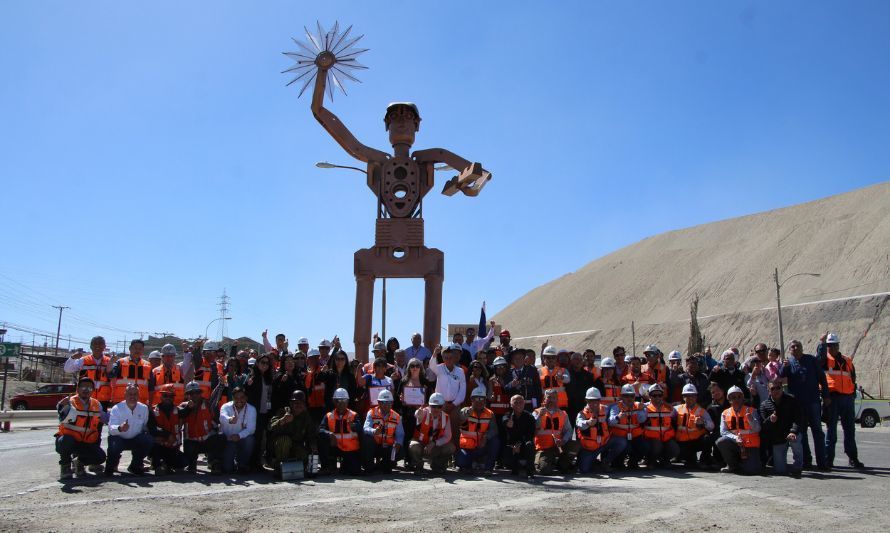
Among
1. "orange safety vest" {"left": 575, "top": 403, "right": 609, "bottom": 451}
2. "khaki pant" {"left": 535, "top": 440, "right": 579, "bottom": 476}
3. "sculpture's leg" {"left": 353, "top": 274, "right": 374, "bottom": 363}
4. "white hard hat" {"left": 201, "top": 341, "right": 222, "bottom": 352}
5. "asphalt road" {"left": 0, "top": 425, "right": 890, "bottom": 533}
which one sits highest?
"sculpture's leg" {"left": 353, "top": 274, "right": 374, "bottom": 363}

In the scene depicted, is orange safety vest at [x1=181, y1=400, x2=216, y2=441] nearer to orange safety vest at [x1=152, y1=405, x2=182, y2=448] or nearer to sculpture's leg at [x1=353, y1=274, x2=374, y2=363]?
orange safety vest at [x1=152, y1=405, x2=182, y2=448]

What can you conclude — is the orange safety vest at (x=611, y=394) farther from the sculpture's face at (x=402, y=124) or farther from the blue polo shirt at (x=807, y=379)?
the sculpture's face at (x=402, y=124)

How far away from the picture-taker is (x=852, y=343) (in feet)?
169

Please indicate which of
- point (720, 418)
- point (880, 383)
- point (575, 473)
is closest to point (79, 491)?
point (575, 473)

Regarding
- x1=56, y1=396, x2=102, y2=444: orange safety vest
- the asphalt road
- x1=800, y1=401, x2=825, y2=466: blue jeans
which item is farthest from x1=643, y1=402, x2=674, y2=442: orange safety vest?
x1=56, y1=396, x2=102, y2=444: orange safety vest

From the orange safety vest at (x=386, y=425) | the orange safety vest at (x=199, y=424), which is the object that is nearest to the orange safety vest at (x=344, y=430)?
the orange safety vest at (x=386, y=425)

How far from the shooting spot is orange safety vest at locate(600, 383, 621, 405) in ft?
36.7

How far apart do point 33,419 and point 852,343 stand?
51.3m

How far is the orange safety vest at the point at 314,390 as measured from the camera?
10.5 meters

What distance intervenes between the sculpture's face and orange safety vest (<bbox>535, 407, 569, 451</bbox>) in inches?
367

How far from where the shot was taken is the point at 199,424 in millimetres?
10047

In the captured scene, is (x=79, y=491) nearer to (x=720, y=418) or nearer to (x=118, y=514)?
(x=118, y=514)

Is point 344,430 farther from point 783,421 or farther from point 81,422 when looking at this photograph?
point 783,421

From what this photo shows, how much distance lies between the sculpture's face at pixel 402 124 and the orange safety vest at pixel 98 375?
905 centimetres
